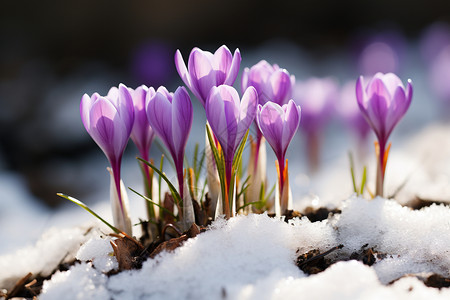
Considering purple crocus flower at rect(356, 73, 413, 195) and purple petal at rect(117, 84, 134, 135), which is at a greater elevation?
purple petal at rect(117, 84, 134, 135)

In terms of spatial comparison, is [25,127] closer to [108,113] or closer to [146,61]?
[146,61]

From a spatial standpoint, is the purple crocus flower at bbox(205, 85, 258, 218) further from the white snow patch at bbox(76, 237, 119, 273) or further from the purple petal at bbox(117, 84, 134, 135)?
the white snow patch at bbox(76, 237, 119, 273)

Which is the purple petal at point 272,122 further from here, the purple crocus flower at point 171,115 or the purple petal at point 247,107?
the purple crocus flower at point 171,115

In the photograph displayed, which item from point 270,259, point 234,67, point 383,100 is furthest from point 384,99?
point 270,259

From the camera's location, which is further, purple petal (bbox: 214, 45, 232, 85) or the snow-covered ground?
purple petal (bbox: 214, 45, 232, 85)

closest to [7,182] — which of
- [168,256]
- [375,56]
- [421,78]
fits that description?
[168,256]

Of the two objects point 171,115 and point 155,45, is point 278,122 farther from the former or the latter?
point 155,45

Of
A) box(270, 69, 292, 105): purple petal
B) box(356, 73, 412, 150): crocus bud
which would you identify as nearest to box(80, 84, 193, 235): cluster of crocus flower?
box(270, 69, 292, 105): purple petal
